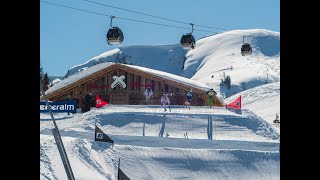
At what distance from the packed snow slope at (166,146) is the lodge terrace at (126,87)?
21.2 feet

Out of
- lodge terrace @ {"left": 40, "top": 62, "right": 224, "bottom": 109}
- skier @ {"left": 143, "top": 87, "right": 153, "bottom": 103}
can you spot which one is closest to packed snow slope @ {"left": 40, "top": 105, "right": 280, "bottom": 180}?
skier @ {"left": 143, "top": 87, "right": 153, "bottom": 103}

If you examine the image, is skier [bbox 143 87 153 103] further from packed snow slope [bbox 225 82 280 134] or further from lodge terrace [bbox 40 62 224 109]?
packed snow slope [bbox 225 82 280 134]

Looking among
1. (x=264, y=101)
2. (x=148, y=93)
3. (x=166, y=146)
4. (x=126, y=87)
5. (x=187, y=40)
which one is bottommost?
(x=166, y=146)

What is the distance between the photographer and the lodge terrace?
34.5 meters

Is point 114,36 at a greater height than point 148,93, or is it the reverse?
point 114,36

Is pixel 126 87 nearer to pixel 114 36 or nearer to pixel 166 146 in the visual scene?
pixel 166 146

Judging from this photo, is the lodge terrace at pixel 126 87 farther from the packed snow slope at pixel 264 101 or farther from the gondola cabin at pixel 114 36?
the gondola cabin at pixel 114 36

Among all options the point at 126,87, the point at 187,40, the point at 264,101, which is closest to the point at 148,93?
the point at 126,87

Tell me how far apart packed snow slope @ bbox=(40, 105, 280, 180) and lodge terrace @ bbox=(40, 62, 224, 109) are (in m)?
6.47

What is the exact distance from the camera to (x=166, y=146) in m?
22.8

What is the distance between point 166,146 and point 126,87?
12.2 meters
